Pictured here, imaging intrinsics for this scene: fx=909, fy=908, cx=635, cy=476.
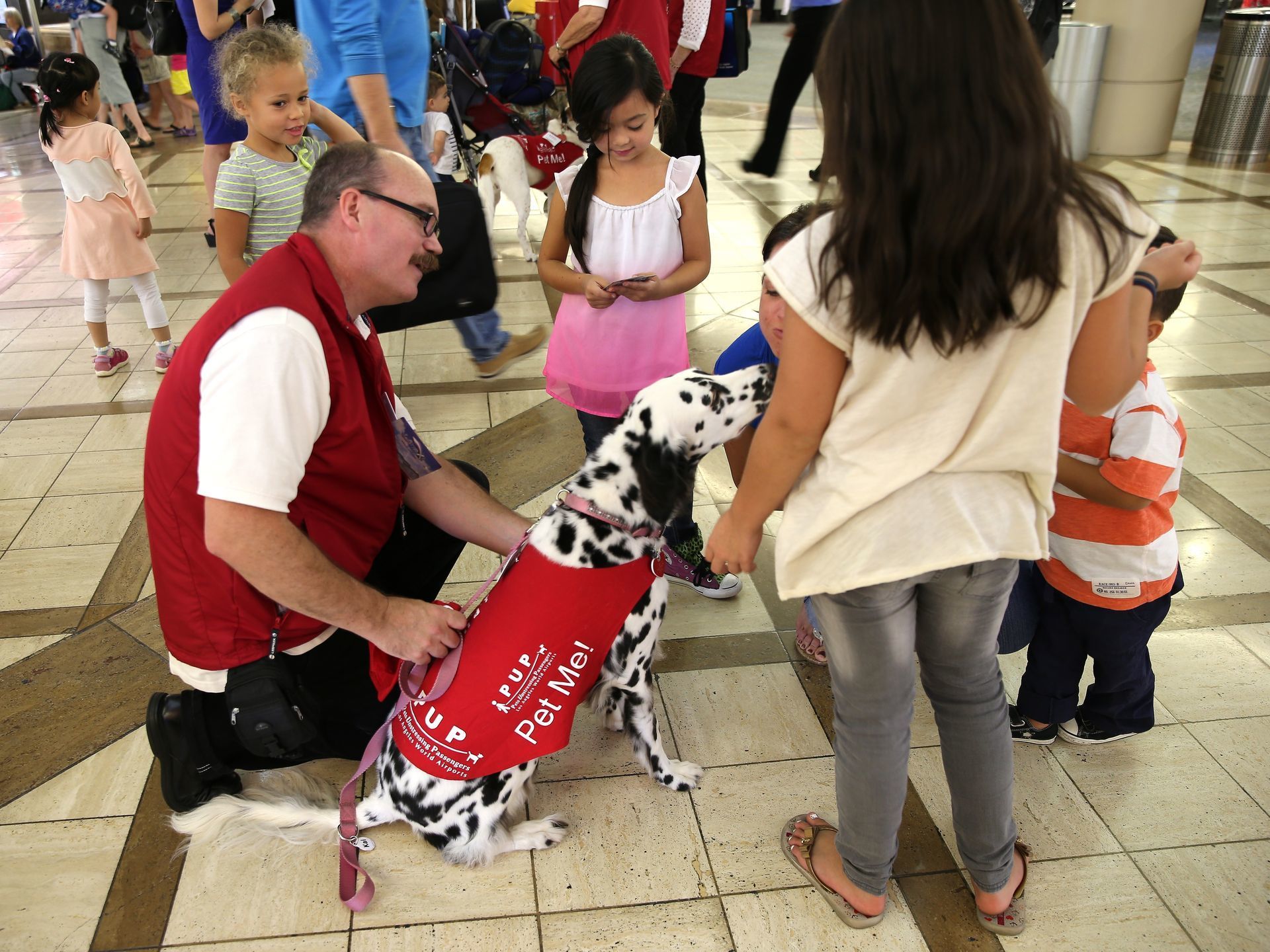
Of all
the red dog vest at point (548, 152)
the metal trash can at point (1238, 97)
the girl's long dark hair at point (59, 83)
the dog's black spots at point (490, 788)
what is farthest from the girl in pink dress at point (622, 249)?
the metal trash can at point (1238, 97)

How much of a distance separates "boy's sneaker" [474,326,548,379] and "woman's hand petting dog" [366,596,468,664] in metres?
2.13

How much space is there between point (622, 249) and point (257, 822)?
73.7 inches

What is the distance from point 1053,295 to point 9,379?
17.0ft

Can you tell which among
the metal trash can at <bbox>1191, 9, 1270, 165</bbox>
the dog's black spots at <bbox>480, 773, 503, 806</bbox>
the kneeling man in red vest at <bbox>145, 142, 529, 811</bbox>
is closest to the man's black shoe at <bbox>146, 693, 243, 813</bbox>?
the kneeling man in red vest at <bbox>145, 142, 529, 811</bbox>

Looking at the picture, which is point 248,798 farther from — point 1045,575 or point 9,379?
point 9,379

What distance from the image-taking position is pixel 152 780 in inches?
93.9

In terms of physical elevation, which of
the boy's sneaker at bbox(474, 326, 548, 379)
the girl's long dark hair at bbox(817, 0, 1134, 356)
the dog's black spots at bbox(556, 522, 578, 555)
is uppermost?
the girl's long dark hair at bbox(817, 0, 1134, 356)

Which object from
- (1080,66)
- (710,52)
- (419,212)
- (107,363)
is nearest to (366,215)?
(419,212)

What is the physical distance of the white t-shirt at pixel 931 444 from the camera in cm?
136

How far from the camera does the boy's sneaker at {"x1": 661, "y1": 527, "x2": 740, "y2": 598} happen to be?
307cm

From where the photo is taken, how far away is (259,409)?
178cm

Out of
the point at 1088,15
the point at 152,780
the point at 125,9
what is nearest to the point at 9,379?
the point at 152,780

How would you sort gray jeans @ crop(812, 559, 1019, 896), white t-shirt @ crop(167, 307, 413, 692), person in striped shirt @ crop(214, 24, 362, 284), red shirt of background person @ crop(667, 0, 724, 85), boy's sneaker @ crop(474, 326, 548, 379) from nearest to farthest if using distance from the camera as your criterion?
gray jeans @ crop(812, 559, 1019, 896) < white t-shirt @ crop(167, 307, 413, 692) < person in striped shirt @ crop(214, 24, 362, 284) < boy's sneaker @ crop(474, 326, 548, 379) < red shirt of background person @ crop(667, 0, 724, 85)

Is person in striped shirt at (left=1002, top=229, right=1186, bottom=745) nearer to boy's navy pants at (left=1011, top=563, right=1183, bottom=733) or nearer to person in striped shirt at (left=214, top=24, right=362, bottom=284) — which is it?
boy's navy pants at (left=1011, top=563, right=1183, bottom=733)
